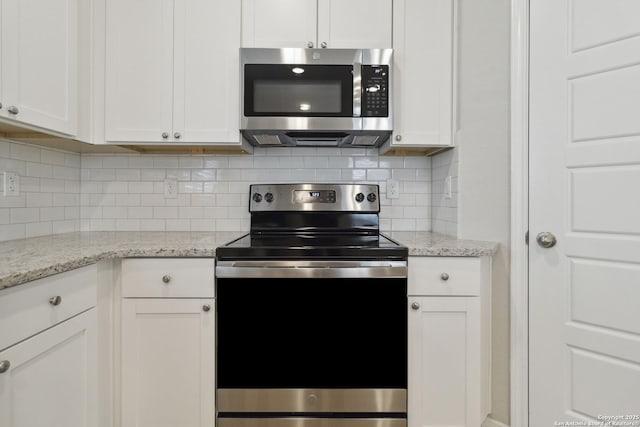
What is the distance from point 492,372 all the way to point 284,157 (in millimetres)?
1558

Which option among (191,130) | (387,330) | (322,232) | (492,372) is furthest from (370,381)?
(191,130)

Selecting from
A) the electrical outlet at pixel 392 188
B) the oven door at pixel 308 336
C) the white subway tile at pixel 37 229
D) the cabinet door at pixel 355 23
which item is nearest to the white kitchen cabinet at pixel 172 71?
the cabinet door at pixel 355 23

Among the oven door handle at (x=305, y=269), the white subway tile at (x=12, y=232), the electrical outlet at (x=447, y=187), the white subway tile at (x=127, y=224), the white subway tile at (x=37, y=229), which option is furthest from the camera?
the white subway tile at (x=127, y=224)

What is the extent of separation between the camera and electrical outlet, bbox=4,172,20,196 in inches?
65.3

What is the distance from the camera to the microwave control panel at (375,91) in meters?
1.80

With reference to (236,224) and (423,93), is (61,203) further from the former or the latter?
(423,93)

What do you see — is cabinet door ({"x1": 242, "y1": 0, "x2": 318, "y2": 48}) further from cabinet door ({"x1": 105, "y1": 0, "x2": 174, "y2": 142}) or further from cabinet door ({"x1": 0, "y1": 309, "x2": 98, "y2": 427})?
cabinet door ({"x1": 0, "y1": 309, "x2": 98, "y2": 427})

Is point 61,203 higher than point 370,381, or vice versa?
point 61,203

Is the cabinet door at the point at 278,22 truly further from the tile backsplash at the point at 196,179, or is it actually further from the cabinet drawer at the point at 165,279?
the cabinet drawer at the point at 165,279

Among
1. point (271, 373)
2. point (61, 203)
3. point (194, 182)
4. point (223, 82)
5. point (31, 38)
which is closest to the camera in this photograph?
point (31, 38)

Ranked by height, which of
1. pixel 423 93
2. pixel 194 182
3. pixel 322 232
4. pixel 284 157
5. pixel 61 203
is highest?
pixel 423 93

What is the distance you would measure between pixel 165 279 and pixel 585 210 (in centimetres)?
173

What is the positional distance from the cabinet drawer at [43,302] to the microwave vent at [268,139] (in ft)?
3.28

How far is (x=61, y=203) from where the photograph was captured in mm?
2010
